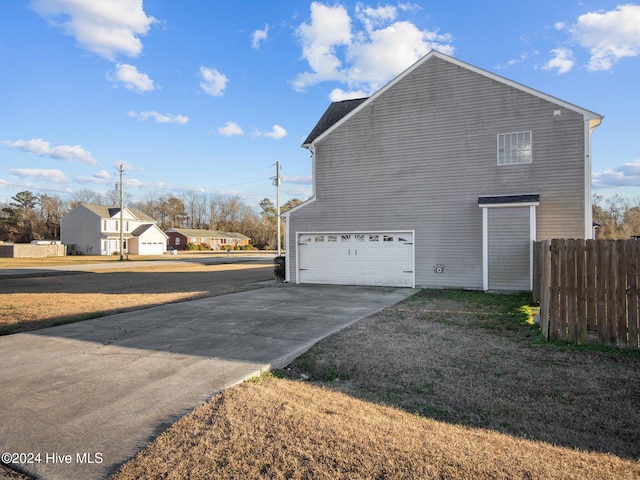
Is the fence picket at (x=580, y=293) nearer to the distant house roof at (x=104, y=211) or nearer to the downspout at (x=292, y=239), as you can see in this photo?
the downspout at (x=292, y=239)

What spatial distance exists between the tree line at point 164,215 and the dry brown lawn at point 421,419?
6530cm

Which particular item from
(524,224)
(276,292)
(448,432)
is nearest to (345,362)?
(448,432)

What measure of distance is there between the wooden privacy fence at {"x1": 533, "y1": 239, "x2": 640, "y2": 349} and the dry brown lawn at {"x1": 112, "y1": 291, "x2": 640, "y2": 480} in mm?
326

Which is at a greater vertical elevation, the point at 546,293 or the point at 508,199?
the point at 508,199

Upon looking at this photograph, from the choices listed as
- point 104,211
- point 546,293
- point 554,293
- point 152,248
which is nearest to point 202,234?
point 152,248

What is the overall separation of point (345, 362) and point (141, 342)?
347cm

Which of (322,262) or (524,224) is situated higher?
(524,224)

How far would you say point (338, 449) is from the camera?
2.94 m

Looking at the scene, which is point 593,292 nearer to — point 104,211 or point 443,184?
point 443,184

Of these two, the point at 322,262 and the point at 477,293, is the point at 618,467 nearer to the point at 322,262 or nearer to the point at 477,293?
the point at 477,293

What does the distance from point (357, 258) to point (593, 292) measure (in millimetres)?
9266

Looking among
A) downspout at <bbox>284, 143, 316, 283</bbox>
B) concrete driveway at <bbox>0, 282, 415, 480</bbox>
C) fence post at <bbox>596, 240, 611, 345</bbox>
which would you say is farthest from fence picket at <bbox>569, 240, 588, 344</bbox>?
downspout at <bbox>284, 143, 316, 283</bbox>

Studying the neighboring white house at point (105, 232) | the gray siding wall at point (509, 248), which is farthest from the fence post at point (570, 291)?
the neighboring white house at point (105, 232)

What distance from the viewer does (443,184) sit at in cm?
1358
